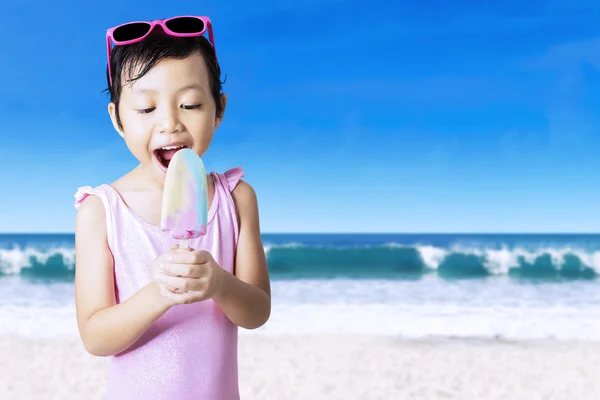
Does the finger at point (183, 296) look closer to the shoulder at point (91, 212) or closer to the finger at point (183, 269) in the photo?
the finger at point (183, 269)

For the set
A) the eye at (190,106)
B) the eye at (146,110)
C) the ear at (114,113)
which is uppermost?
the ear at (114,113)

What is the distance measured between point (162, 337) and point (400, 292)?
970 centimetres

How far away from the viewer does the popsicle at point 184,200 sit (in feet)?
4.09

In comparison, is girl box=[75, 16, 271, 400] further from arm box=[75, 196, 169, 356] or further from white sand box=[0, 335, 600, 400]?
white sand box=[0, 335, 600, 400]

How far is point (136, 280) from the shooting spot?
56.5 inches

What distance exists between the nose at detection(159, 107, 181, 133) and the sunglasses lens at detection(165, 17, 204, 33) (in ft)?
0.63

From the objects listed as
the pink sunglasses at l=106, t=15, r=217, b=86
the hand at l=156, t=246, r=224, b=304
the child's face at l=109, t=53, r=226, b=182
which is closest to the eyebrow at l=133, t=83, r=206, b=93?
the child's face at l=109, t=53, r=226, b=182

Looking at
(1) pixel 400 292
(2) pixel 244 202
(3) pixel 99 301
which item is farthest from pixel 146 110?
(1) pixel 400 292

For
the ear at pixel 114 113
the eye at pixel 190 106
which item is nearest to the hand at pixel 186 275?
the eye at pixel 190 106

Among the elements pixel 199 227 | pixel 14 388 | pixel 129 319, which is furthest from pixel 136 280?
pixel 14 388

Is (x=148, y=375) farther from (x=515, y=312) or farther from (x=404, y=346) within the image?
(x=515, y=312)

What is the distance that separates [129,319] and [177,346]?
147mm

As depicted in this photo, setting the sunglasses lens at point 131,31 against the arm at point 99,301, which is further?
the sunglasses lens at point 131,31

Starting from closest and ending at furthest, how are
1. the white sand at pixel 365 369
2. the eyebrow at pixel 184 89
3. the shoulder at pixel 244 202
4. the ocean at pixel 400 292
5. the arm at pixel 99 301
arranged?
1. the arm at pixel 99 301
2. the eyebrow at pixel 184 89
3. the shoulder at pixel 244 202
4. the white sand at pixel 365 369
5. the ocean at pixel 400 292
